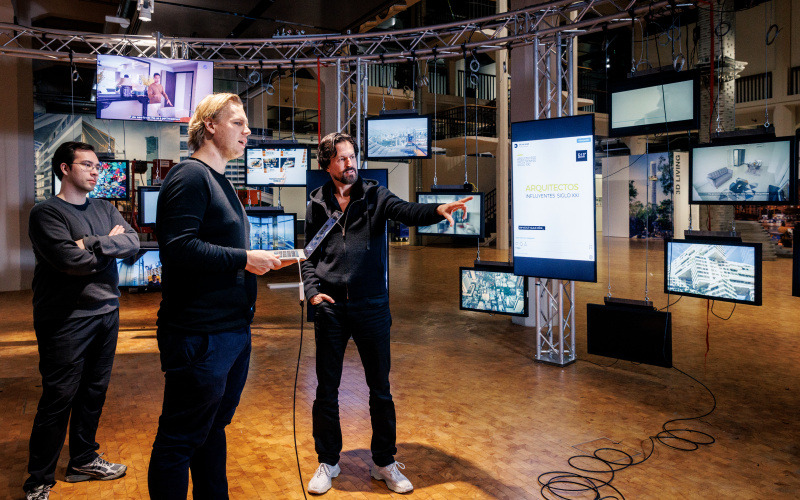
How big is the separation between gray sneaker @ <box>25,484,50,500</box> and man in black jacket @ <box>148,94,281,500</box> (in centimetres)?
125

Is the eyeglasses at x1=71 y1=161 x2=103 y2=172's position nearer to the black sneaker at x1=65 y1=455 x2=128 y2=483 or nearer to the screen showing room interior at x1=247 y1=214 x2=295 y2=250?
the black sneaker at x1=65 y1=455 x2=128 y2=483

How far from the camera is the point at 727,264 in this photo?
4.68 m

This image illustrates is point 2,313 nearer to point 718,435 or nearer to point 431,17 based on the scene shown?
point 718,435

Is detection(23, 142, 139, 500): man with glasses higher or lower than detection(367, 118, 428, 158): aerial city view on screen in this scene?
lower

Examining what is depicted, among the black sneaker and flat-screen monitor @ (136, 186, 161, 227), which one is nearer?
the black sneaker

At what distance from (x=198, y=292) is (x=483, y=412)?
2861mm

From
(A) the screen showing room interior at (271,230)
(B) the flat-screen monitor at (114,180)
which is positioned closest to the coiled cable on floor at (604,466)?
(A) the screen showing room interior at (271,230)

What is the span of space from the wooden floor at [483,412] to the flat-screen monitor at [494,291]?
0.38 metres

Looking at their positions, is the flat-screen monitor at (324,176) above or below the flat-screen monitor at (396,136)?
below

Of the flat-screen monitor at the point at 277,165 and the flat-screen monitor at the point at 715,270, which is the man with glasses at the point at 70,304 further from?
the flat-screen monitor at the point at 277,165

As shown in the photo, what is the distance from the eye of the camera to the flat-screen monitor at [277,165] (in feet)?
30.4

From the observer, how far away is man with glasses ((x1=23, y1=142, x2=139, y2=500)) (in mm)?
2803

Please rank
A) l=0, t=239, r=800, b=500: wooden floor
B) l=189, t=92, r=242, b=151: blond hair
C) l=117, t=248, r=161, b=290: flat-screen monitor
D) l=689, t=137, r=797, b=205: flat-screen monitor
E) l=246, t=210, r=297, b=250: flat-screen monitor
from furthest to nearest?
l=246, t=210, r=297, b=250: flat-screen monitor < l=117, t=248, r=161, b=290: flat-screen monitor < l=689, t=137, r=797, b=205: flat-screen monitor < l=0, t=239, r=800, b=500: wooden floor < l=189, t=92, r=242, b=151: blond hair

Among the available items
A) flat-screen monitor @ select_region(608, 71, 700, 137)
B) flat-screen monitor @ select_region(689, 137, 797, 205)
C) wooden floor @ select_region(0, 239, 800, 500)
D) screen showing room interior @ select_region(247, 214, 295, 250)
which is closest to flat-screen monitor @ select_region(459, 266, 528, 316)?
wooden floor @ select_region(0, 239, 800, 500)
